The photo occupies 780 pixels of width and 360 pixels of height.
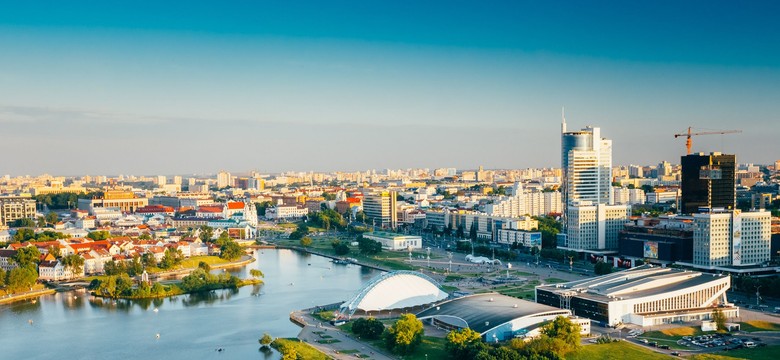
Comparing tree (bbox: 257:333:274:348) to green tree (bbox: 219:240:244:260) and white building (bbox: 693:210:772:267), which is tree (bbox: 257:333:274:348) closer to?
green tree (bbox: 219:240:244:260)

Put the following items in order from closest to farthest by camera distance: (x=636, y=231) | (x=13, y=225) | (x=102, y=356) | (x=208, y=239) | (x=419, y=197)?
(x=102, y=356) → (x=636, y=231) → (x=208, y=239) → (x=13, y=225) → (x=419, y=197)

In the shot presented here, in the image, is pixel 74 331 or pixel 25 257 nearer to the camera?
pixel 74 331

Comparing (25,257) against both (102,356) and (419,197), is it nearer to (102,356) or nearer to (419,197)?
(102,356)

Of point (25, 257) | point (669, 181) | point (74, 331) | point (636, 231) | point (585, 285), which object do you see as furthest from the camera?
point (669, 181)

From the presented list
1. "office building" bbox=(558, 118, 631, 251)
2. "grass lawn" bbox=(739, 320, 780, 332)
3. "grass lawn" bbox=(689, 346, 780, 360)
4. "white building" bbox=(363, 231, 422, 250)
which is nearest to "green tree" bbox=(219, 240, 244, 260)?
"white building" bbox=(363, 231, 422, 250)

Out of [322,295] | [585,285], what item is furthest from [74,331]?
[585,285]

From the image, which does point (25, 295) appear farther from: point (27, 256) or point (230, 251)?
point (230, 251)
